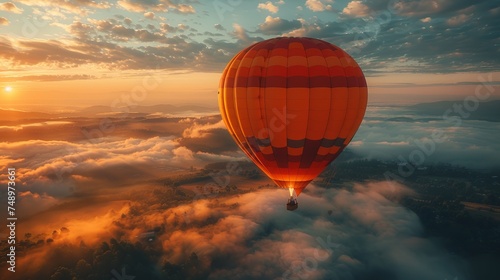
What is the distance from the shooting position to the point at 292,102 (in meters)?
18.3

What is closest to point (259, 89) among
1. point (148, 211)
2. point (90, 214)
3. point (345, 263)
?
point (345, 263)

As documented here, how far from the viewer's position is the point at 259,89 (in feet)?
60.5

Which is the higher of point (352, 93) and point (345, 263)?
point (352, 93)

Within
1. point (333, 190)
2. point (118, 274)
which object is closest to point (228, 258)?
point (118, 274)

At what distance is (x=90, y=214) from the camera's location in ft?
337

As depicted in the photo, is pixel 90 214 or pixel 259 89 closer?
pixel 259 89

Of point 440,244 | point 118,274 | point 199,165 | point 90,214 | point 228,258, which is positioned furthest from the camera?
point 199,165

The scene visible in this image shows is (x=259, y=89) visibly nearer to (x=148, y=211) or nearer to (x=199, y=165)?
(x=148, y=211)

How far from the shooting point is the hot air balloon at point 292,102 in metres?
18.3

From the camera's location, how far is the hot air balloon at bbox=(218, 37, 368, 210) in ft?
60.1

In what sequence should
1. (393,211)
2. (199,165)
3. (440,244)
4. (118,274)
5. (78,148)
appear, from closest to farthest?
(118,274), (440,244), (393,211), (78,148), (199,165)

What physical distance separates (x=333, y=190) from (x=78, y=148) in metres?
126

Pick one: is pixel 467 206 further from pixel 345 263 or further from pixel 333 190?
pixel 345 263

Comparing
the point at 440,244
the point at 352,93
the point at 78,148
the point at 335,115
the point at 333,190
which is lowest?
the point at 440,244
